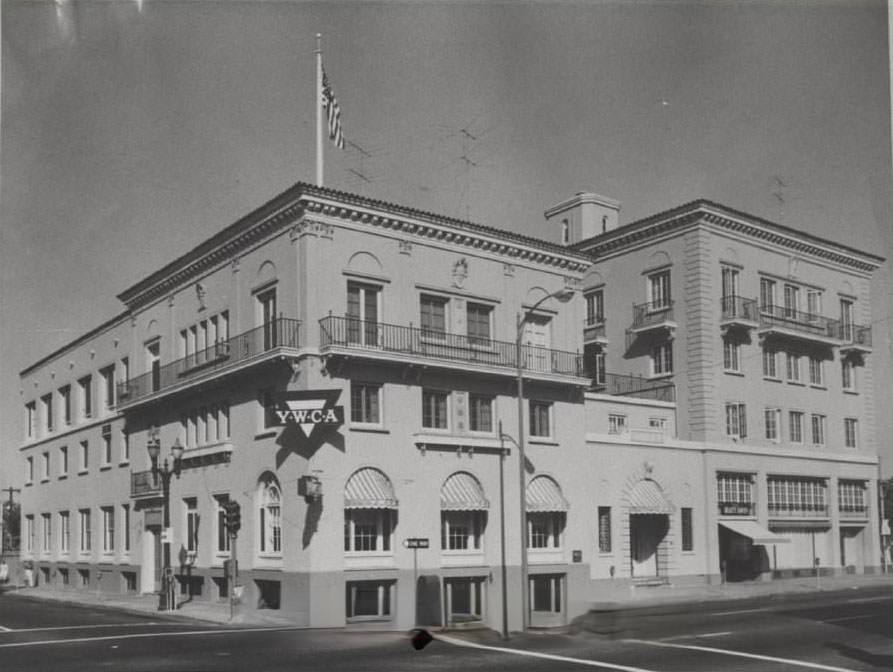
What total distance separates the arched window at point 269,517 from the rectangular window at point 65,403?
25.5 m

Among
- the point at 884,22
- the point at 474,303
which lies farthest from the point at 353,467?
the point at 884,22

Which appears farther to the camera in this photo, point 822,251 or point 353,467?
point 822,251

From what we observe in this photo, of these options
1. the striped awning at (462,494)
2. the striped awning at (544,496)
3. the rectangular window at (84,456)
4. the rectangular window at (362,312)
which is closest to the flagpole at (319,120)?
the rectangular window at (362,312)

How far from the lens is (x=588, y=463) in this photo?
41.7m

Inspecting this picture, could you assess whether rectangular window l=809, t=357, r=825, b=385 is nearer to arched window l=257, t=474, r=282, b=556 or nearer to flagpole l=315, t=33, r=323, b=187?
arched window l=257, t=474, r=282, b=556

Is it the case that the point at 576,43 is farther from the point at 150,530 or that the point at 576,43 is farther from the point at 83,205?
the point at 150,530

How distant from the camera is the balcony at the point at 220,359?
116 ft

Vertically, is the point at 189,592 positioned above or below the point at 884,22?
below

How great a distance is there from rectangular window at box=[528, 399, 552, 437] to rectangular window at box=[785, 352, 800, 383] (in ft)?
51.0

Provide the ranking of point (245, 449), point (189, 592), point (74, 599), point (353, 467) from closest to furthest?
point (353, 467) < point (245, 449) < point (189, 592) < point (74, 599)

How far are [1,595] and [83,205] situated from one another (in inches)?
1345

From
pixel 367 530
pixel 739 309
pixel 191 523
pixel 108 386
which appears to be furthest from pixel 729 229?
pixel 108 386

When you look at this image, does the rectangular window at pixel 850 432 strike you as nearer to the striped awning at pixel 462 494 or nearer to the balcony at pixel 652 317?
the balcony at pixel 652 317

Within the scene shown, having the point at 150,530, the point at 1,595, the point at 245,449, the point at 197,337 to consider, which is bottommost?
the point at 1,595
